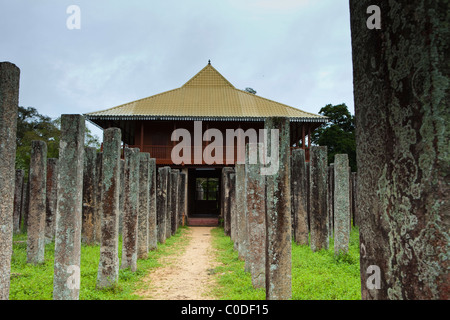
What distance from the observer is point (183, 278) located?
22.5 ft

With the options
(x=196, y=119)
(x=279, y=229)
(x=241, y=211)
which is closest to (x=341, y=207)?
(x=241, y=211)

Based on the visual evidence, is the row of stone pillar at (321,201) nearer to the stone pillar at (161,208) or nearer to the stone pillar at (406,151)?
the stone pillar at (161,208)

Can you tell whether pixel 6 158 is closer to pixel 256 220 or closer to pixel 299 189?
pixel 256 220

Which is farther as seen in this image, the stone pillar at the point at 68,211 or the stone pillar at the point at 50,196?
the stone pillar at the point at 50,196

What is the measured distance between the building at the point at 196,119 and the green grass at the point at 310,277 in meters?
10.7

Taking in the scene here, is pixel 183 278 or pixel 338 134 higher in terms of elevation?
pixel 338 134

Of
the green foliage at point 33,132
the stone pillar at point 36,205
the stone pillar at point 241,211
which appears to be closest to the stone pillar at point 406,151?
the stone pillar at point 241,211

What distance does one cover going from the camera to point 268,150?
171 inches

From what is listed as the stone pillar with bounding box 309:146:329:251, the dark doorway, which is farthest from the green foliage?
the stone pillar with bounding box 309:146:329:251

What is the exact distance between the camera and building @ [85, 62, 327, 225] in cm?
1878

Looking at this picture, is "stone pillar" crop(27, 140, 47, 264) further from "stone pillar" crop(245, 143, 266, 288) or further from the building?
the building

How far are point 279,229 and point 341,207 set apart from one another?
4184 mm

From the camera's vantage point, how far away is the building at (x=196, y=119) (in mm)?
18781

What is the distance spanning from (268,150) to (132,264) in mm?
4224
